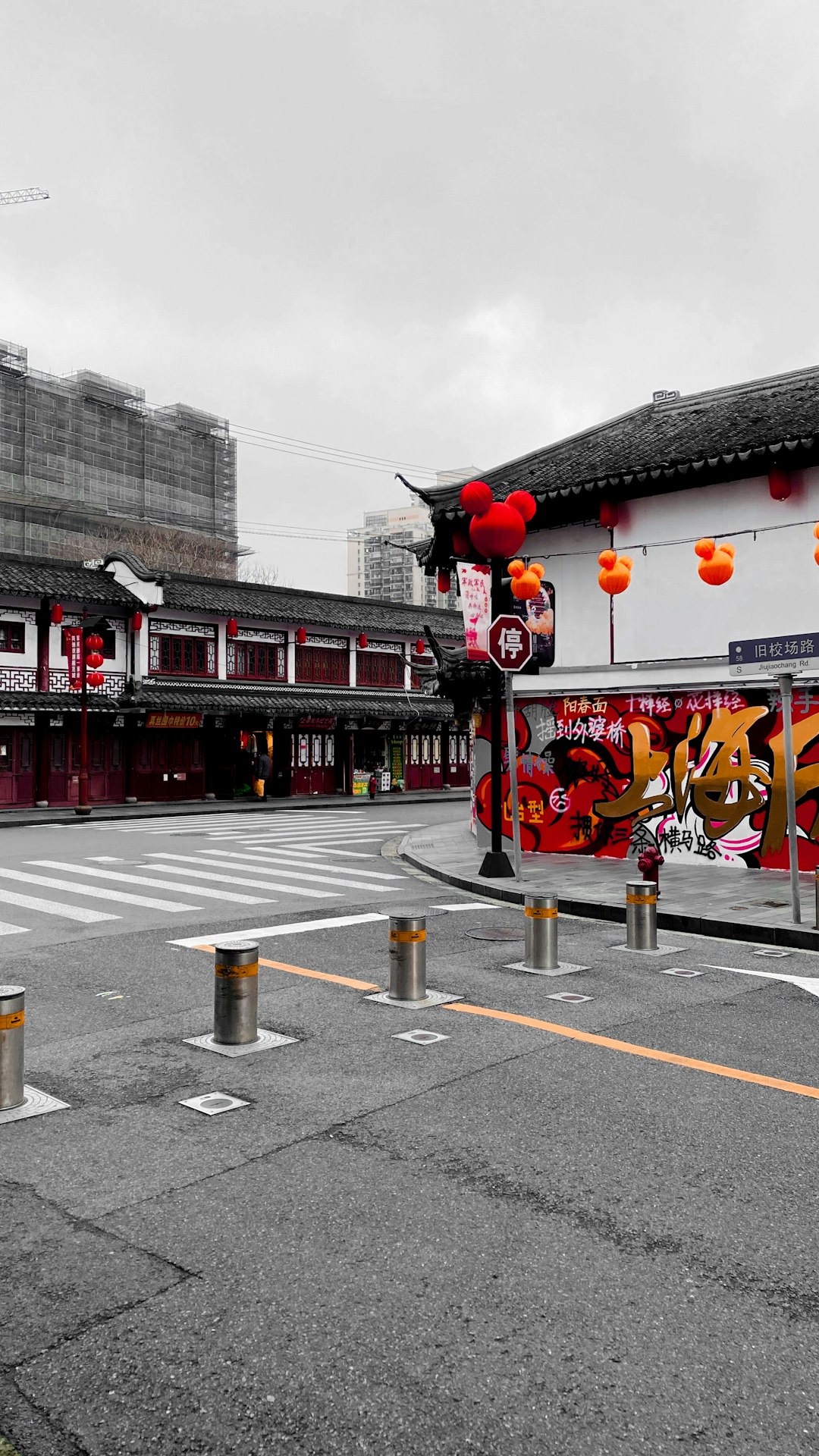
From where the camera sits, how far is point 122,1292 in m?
3.57

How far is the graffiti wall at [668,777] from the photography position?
14906 mm

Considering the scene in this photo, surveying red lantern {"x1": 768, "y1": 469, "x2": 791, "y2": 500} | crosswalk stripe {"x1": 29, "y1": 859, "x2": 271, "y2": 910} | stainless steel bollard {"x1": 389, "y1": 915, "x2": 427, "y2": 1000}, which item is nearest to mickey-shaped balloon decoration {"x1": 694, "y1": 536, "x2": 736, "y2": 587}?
red lantern {"x1": 768, "y1": 469, "x2": 791, "y2": 500}

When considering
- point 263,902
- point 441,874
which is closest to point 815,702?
point 441,874

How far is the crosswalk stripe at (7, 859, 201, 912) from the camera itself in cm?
1260

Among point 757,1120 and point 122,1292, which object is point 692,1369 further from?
point 757,1120

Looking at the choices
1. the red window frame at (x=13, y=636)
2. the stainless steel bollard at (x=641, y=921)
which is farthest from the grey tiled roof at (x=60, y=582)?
the stainless steel bollard at (x=641, y=921)

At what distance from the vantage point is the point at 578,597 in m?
17.4

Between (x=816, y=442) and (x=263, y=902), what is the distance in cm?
968

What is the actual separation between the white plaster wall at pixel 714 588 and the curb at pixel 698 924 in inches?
211

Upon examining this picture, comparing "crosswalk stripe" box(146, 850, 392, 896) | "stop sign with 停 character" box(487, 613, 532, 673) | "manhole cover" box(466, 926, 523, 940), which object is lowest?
"crosswalk stripe" box(146, 850, 392, 896)

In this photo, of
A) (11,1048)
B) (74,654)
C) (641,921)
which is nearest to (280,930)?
(641,921)

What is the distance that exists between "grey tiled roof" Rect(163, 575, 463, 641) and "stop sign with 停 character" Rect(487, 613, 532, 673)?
23.9m

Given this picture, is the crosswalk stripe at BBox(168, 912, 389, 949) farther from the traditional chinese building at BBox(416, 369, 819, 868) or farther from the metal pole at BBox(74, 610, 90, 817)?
the metal pole at BBox(74, 610, 90, 817)

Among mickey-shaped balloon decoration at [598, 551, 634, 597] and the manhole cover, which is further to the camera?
mickey-shaped balloon decoration at [598, 551, 634, 597]
